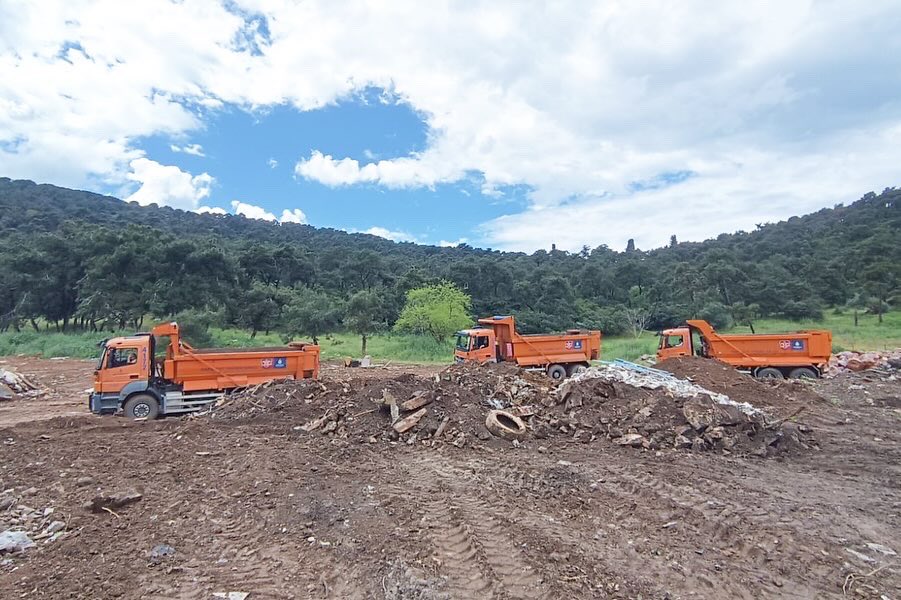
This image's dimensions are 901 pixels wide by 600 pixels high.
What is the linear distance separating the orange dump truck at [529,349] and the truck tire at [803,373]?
6448 mm

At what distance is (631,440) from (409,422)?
386 cm

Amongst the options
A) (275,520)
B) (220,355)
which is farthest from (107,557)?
(220,355)

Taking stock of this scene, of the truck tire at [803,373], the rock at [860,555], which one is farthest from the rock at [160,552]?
the truck tire at [803,373]

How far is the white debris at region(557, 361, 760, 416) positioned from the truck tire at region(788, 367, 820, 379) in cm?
694

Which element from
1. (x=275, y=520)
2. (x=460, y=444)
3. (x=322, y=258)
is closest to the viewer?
(x=275, y=520)

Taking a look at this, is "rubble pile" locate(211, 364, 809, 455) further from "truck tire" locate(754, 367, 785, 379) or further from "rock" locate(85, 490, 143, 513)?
"truck tire" locate(754, 367, 785, 379)

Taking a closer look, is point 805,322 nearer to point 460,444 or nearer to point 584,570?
point 460,444

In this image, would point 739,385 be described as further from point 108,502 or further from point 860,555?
point 108,502

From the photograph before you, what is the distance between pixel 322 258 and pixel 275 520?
59.3 m

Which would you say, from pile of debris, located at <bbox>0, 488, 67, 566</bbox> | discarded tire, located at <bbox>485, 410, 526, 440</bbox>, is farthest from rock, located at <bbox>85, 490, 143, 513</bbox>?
discarded tire, located at <bbox>485, 410, 526, 440</bbox>

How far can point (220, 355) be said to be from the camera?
1272cm

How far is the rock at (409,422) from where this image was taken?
29.7ft

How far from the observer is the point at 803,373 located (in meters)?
16.9

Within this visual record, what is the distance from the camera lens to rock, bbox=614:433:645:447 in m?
8.35
